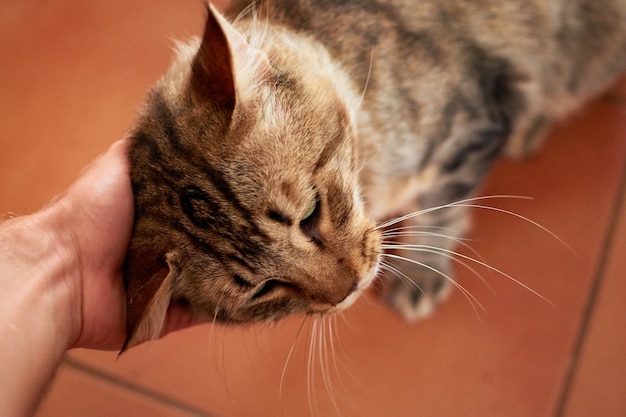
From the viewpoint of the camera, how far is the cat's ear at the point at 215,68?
0.63m

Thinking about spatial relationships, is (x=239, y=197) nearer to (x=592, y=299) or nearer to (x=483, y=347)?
(x=483, y=347)

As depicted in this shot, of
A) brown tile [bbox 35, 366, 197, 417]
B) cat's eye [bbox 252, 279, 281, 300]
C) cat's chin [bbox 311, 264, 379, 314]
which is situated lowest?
brown tile [bbox 35, 366, 197, 417]

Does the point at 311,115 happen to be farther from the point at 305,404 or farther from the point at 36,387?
the point at 305,404

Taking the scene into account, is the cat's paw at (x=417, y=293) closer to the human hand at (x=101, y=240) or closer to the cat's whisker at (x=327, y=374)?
the cat's whisker at (x=327, y=374)

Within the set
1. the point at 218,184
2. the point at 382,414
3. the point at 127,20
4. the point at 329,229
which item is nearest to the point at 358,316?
the point at 382,414

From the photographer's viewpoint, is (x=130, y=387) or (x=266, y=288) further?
(x=130, y=387)

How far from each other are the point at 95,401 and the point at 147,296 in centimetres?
64

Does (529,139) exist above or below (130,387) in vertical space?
above

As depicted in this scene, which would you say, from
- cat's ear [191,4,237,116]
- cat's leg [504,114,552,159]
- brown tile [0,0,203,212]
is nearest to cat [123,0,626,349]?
cat's ear [191,4,237,116]

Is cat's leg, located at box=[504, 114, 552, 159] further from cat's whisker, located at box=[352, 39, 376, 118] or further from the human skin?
the human skin

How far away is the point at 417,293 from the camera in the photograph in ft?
4.06

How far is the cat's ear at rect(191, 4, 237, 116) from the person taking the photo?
632 millimetres

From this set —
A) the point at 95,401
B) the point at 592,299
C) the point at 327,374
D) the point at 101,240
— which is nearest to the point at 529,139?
the point at 592,299

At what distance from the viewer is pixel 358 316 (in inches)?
48.8
